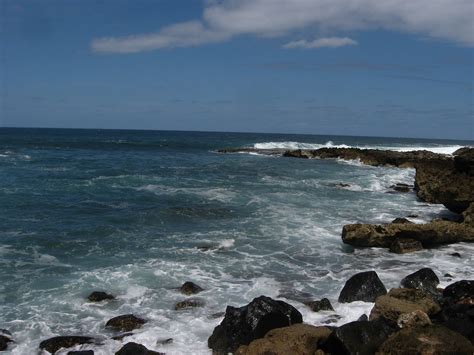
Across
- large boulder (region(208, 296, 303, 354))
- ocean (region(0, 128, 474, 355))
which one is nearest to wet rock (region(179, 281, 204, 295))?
ocean (region(0, 128, 474, 355))

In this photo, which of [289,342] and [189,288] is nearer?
[289,342]

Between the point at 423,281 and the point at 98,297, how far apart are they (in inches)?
292

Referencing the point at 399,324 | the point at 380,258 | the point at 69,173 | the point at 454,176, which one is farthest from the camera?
the point at 69,173

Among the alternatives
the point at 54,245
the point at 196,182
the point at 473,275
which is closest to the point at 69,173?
the point at 196,182

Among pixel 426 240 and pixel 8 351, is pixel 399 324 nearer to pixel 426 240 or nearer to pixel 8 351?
pixel 8 351

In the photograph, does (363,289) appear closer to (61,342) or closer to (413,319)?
(413,319)

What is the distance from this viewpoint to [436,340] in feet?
20.3

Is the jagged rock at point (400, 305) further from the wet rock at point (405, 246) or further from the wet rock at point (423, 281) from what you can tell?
the wet rock at point (405, 246)

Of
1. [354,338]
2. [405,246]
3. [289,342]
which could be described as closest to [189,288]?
[289,342]

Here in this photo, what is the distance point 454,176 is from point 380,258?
8942 mm

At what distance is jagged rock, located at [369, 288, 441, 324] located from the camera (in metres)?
8.50

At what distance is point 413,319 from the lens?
326 inches

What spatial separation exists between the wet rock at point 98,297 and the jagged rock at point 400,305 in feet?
19.1

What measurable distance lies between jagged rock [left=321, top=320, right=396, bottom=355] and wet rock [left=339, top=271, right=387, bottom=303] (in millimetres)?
2954
